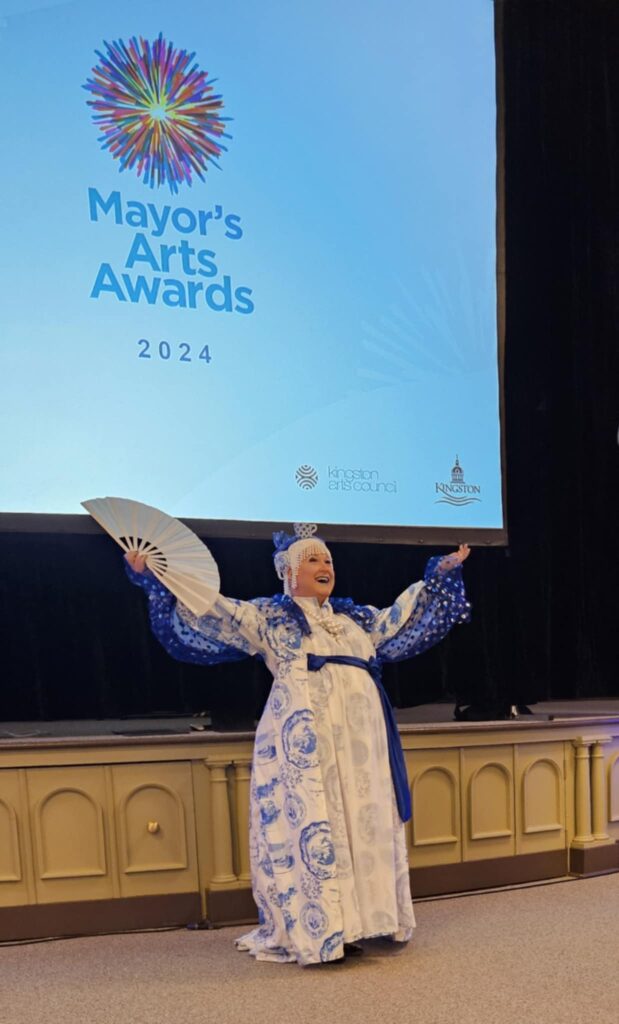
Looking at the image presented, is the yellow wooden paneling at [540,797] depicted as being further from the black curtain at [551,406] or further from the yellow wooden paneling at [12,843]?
the yellow wooden paneling at [12,843]

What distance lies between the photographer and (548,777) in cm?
386

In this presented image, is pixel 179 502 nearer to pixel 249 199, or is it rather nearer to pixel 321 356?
pixel 321 356

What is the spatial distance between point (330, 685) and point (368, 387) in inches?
52.7

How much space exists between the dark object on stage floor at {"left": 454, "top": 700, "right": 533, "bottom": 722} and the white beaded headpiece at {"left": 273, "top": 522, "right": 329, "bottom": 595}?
1.26 metres

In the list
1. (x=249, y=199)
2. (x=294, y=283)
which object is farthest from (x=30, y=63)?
(x=294, y=283)

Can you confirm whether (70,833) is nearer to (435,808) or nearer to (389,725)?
(389,725)

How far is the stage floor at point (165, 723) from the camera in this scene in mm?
3357

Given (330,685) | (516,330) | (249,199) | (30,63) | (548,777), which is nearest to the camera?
(330,685)

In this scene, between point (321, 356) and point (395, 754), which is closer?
point (395, 754)

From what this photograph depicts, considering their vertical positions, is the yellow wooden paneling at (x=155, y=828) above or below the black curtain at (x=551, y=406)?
below

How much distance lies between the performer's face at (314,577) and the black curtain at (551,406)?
951 millimetres

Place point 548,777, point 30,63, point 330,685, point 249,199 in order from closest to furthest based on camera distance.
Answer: point 330,685 → point 30,63 → point 249,199 → point 548,777

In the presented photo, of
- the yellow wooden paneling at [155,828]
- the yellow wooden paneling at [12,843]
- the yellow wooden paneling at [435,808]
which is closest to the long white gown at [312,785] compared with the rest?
the yellow wooden paneling at [155,828]

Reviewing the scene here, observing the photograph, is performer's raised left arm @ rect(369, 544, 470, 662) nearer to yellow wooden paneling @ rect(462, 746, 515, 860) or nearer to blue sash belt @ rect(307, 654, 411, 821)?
blue sash belt @ rect(307, 654, 411, 821)
